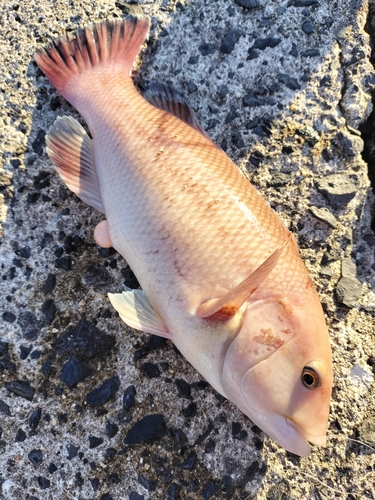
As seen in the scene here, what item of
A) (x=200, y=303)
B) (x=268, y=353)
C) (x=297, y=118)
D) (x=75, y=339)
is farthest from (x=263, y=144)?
(x=75, y=339)

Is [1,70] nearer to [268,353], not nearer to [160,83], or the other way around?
[160,83]

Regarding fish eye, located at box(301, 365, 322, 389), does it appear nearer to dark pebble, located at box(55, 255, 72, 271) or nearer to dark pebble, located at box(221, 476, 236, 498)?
dark pebble, located at box(221, 476, 236, 498)

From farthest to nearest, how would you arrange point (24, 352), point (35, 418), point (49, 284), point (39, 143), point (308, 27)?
point (308, 27) → point (39, 143) → point (49, 284) → point (24, 352) → point (35, 418)

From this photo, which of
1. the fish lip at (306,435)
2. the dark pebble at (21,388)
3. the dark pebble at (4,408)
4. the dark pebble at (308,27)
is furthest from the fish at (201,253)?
the dark pebble at (308,27)

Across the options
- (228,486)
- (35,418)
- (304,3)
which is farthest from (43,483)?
(304,3)

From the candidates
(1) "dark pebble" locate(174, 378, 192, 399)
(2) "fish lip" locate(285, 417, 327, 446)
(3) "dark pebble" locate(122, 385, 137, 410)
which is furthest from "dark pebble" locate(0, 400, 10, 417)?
(2) "fish lip" locate(285, 417, 327, 446)

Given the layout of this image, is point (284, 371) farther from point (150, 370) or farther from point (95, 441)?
point (95, 441)
